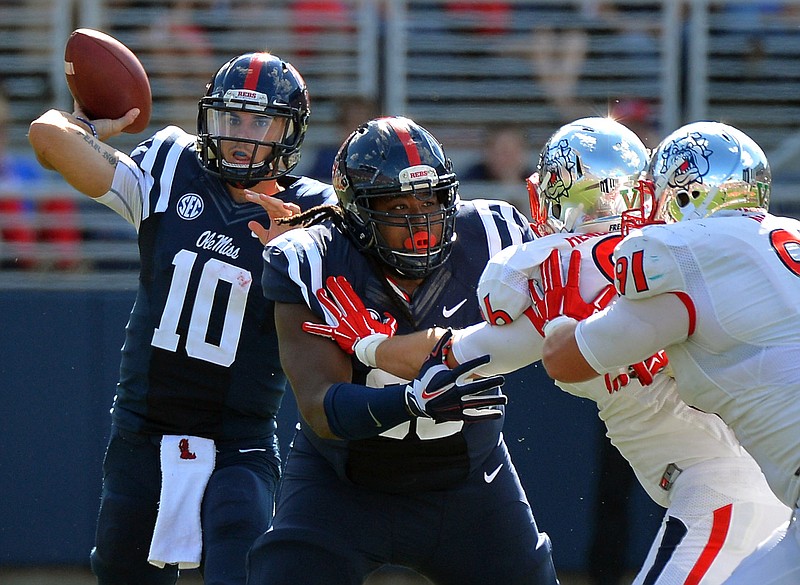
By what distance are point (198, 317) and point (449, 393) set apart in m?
1.20

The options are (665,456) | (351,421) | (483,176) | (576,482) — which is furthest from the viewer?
(483,176)

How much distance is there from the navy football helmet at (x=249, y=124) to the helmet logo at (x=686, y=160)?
129 centimetres

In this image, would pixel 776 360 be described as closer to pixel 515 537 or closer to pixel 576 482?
pixel 515 537

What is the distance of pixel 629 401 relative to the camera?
10.6 feet

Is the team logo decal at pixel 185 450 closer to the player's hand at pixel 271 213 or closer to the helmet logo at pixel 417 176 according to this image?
the player's hand at pixel 271 213

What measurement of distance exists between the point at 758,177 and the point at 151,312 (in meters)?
1.81

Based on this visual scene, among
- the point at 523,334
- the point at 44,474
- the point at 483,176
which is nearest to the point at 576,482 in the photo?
the point at 483,176

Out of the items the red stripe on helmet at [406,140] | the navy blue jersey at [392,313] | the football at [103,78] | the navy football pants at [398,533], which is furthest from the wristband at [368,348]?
the football at [103,78]

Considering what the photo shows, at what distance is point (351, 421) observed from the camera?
297cm

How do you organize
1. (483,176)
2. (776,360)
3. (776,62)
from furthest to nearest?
(776,62) → (483,176) → (776,360)

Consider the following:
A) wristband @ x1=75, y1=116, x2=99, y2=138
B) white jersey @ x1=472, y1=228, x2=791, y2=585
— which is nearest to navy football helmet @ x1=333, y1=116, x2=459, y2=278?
white jersey @ x1=472, y1=228, x2=791, y2=585

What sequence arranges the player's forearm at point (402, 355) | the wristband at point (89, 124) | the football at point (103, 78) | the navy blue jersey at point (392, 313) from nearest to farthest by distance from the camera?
the player's forearm at point (402, 355)
the navy blue jersey at point (392, 313)
the wristband at point (89, 124)
the football at point (103, 78)

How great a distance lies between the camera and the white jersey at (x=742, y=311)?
8.88 feet

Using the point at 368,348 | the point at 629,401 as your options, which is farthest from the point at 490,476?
the point at 368,348
